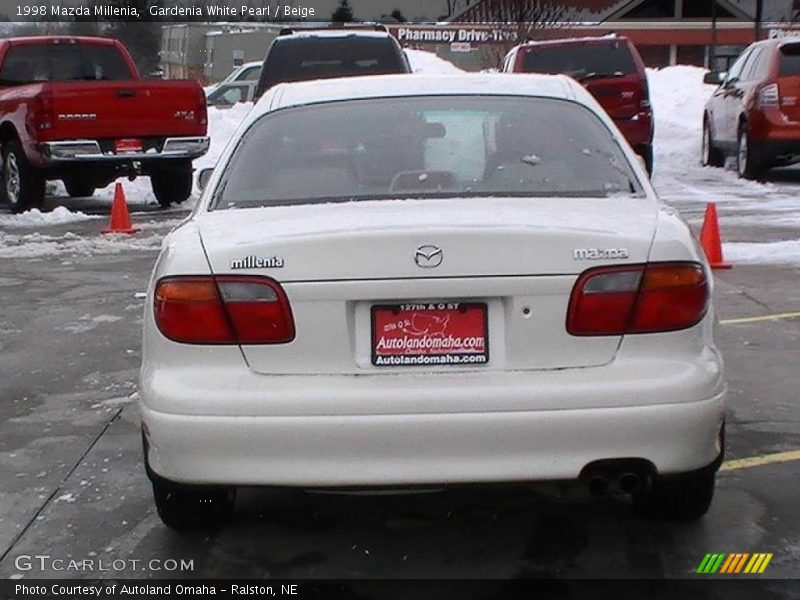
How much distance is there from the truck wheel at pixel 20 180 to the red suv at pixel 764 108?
850 centimetres

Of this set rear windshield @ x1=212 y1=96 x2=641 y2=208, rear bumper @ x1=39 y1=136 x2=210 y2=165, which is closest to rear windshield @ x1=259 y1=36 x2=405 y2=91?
rear bumper @ x1=39 y1=136 x2=210 y2=165

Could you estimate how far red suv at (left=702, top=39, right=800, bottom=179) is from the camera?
50.8ft

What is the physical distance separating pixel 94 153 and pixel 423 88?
30.8 feet

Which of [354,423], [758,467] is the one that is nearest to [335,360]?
[354,423]

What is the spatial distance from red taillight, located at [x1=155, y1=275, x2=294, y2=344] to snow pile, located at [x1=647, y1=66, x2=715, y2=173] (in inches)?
640

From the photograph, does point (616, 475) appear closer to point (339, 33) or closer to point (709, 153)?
point (339, 33)

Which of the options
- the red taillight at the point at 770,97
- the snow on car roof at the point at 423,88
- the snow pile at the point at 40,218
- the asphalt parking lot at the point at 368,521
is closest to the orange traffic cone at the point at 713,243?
the asphalt parking lot at the point at 368,521

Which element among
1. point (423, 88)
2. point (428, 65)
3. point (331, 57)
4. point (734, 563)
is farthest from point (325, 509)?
point (428, 65)

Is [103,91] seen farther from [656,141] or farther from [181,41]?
[181,41]

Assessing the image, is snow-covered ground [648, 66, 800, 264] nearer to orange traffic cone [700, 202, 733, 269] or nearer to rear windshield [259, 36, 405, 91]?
orange traffic cone [700, 202, 733, 269]

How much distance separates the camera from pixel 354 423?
3621mm

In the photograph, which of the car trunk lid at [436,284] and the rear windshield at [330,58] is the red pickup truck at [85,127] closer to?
the rear windshield at [330,58]

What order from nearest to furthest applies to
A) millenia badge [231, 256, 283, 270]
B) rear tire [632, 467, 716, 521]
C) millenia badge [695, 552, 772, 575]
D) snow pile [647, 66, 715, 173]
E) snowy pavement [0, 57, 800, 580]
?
1. millenia badge [231, 256, 283, 270]
2. millenia badge [695, 552, 772, 575]
3. snowy pavement [0, 57, 800, 580]
4. rear tire [632, 467, 716, 521]
5. snow pile [647, 66, 715, 173]

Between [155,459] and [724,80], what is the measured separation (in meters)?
15.2
